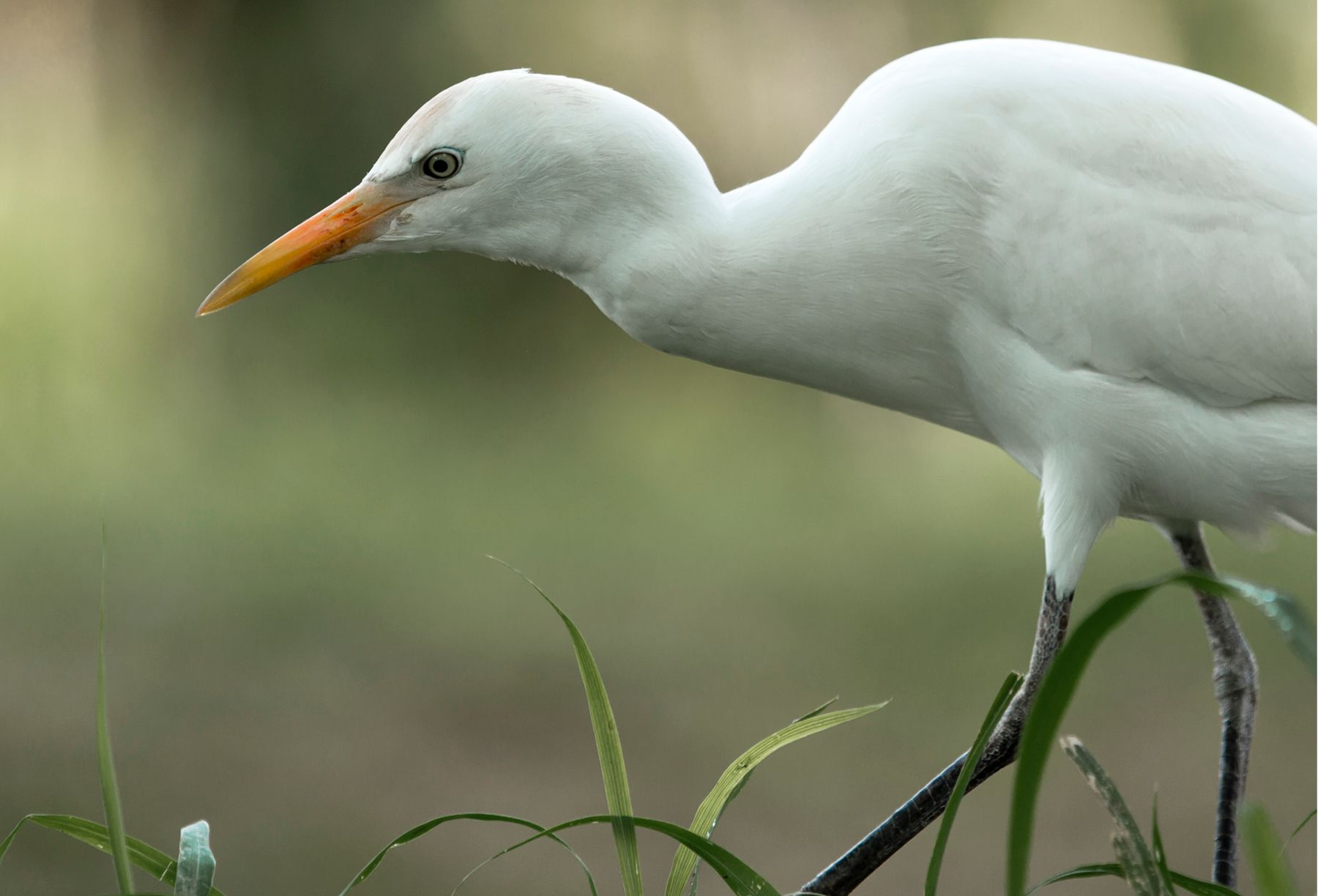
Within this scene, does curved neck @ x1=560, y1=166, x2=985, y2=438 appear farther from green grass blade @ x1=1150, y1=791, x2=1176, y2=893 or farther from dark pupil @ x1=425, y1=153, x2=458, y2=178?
green grass blade @ x1=1150, y1=791, x2=1176, y2=893

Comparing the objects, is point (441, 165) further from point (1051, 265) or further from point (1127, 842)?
point (1127, 842)

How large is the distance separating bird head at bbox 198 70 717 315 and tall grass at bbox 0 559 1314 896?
10.1 inches

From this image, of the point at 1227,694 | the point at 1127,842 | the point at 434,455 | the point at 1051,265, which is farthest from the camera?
the point at 434,455

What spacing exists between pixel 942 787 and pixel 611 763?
0.22 metres

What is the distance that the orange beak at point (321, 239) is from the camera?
84 cm

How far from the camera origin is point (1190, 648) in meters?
2.79

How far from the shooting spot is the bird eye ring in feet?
2.66

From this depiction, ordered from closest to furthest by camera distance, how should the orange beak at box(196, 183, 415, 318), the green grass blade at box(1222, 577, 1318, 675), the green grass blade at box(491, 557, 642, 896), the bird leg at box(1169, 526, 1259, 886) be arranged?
the green grass blade at box(1222, 577, 1318, 675) → the green grass blade at box(491, 557, 642, 896) → the orange beak at box(196, 183, 415, 318) → the bird leg at box(1169, 526, 1259, 886)

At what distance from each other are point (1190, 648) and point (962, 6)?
1587mm

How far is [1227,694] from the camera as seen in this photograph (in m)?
1.02

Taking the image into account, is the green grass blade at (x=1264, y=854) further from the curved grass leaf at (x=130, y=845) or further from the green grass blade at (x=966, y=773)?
the curved grass leaf at (x=130, y=845)

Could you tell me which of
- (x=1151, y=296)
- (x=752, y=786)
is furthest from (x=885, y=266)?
(x=752, y=786)

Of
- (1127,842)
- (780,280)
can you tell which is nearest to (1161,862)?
(1127,842)

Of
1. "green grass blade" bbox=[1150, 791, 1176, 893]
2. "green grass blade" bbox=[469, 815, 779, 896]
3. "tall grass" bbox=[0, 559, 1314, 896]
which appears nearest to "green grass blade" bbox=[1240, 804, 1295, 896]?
"tall grass" bbox=[0, 559, 1314, 896]
